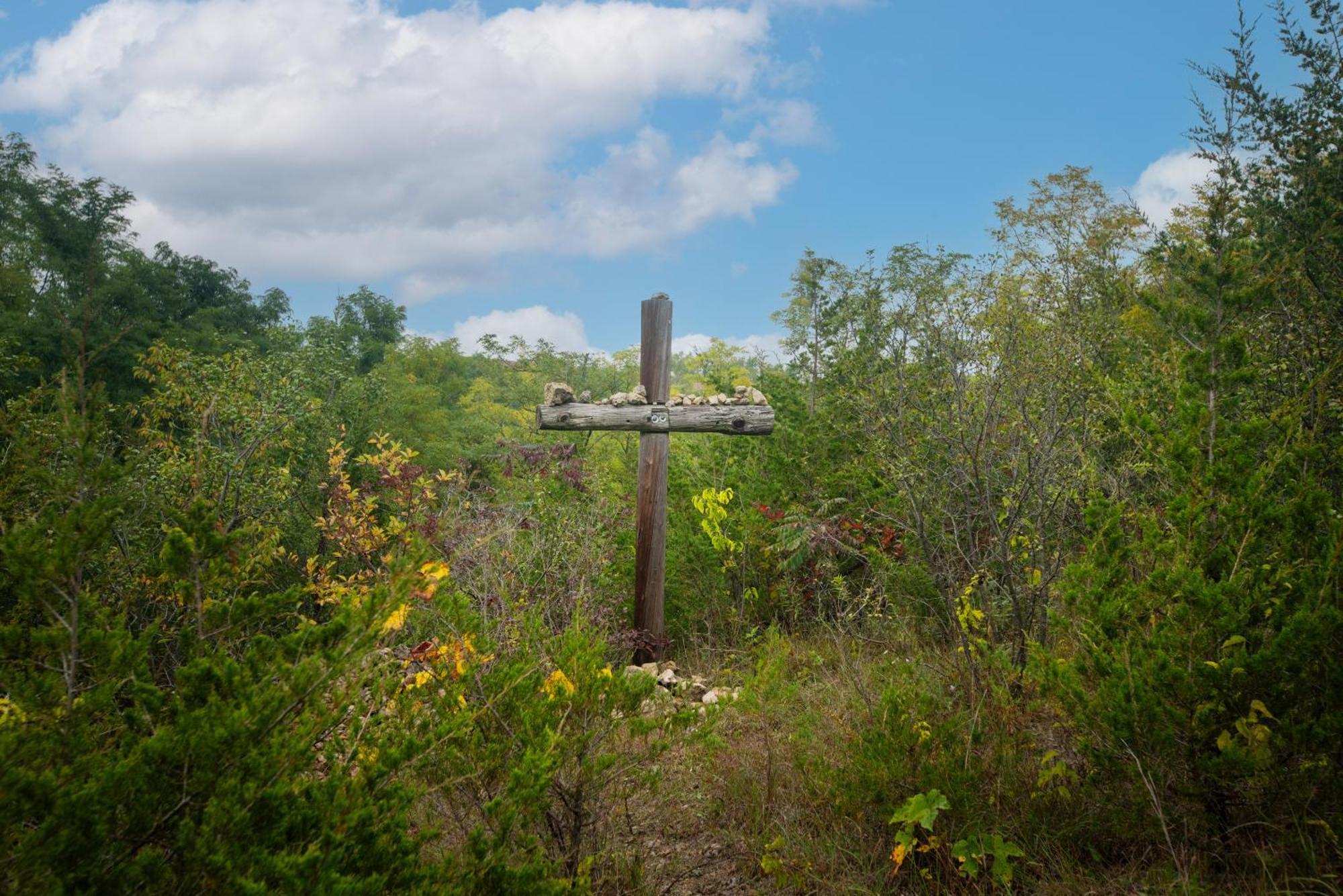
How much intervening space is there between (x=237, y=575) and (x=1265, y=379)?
185 inches

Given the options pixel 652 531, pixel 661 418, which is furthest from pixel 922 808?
pixel 661 418

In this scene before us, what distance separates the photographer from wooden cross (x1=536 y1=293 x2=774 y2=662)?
685 cm

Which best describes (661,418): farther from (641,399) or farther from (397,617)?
(397,617)

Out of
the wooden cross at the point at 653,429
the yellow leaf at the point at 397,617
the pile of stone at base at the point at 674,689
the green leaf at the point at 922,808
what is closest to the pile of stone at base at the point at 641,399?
the wooden cross at the point at 653,429

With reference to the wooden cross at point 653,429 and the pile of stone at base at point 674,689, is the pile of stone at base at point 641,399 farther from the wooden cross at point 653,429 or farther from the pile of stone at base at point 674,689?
the pile of stone at base at point 674,689

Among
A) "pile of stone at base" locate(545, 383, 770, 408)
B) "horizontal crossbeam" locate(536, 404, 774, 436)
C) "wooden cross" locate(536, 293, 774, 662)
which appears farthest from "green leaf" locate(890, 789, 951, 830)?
"pile of stone at base" locate(545, 383, 770, 408)

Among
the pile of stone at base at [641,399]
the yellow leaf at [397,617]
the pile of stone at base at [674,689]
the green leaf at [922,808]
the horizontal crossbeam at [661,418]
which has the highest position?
the pile of stone at base at [641,399]

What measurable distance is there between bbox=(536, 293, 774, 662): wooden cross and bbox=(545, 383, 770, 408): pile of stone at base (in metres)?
0.04

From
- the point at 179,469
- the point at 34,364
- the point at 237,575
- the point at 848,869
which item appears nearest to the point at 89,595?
the point at 237,575

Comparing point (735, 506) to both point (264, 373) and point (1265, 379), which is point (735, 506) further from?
point (264, 373)

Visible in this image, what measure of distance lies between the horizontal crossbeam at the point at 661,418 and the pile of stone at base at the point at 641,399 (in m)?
0.04

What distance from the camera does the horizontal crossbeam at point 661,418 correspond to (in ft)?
22.4

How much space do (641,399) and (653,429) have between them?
0.88 ft

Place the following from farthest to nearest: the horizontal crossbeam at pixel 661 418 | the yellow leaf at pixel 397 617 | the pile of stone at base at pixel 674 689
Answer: the horizontal crossbeam at pixel 661 418
the pile of stone at base at pixel 674 689
the yellow leaf at pixel 397 617
